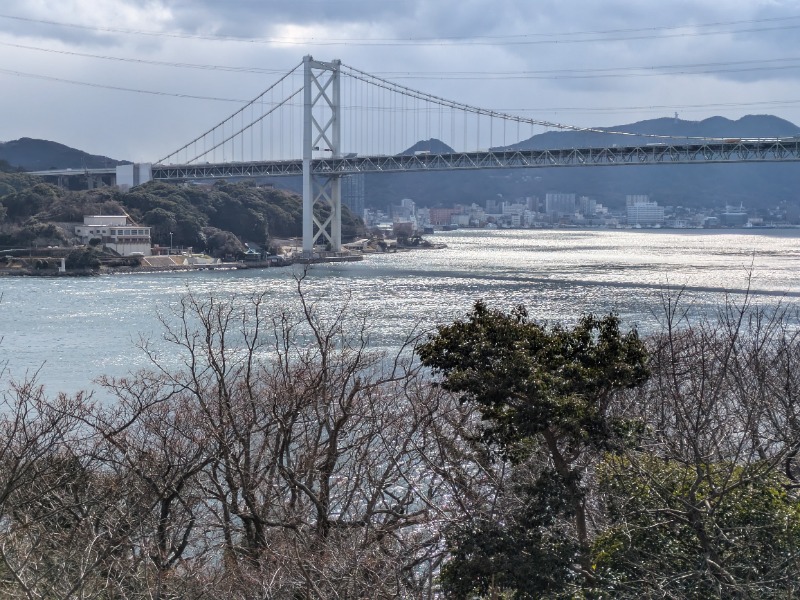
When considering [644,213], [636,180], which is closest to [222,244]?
[644,213]

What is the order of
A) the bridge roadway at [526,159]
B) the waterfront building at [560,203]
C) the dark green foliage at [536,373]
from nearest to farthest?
1. the dark green foliage at [536,373]
2. the bridge roadway at [526,159]
3. the waterfront building at [560,203]

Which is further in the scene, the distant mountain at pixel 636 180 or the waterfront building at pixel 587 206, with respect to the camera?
the waterfront building at pixel 587 206

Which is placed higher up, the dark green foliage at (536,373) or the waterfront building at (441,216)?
the dark green foliage at (536,373)

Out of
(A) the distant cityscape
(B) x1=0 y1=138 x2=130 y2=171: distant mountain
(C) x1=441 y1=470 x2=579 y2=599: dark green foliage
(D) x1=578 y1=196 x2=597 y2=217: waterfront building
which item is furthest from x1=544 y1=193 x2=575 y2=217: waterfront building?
(C) x1=441 y1=470 x2=579 y2=599: dark green foliage

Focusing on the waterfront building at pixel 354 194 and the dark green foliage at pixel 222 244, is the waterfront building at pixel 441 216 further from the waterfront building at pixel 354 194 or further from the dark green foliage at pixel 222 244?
the dark green foliage at pixel 222 244

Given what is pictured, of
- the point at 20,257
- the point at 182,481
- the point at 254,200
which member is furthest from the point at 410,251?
the point at 182,481

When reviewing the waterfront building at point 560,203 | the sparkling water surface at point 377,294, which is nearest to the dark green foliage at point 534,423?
the sparkling water surface at point 377,294

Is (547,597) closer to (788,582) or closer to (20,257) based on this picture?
(788,582)
